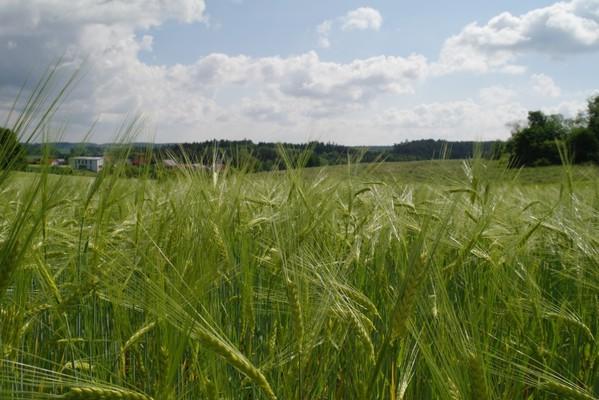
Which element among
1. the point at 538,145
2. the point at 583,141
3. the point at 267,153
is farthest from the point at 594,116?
the point at 267,153

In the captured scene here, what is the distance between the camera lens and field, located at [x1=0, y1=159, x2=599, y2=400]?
3.14 ft

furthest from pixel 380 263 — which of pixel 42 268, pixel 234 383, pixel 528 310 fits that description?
pixel 42 268

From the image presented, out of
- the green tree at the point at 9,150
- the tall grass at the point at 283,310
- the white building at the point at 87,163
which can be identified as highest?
the green tree at the point at 9,150

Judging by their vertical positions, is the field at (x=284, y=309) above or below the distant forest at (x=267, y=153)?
below

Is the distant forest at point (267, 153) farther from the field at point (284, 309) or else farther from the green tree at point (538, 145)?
the green tree at point (538, 145)

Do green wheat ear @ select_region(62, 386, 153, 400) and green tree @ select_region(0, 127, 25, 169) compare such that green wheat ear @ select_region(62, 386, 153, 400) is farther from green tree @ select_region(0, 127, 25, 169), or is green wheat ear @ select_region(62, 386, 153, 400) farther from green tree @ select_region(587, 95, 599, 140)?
Answer: green tree @ select_region(587, 95, 599, 140)

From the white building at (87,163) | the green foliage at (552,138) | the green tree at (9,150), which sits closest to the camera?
the green tree at (9,150)

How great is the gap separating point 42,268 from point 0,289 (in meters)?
0.45

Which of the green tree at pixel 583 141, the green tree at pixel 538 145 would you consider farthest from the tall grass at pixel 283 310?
the green tree at pixel 583 141

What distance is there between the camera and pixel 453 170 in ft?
9.62

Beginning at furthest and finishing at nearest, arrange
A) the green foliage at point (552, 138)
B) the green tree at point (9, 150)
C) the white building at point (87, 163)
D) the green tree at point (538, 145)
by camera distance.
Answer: the green foliage at point (552, 138) < the green tree at point (538, 145) < the white building at point (87, 163) < the green tree at point (9, 150)

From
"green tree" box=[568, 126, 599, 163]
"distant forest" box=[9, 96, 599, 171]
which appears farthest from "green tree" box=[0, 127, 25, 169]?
"green tree" box=[568, 126, 599, 163]

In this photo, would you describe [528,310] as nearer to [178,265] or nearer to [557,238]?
[557,238]

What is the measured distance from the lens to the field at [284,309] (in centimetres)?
96
